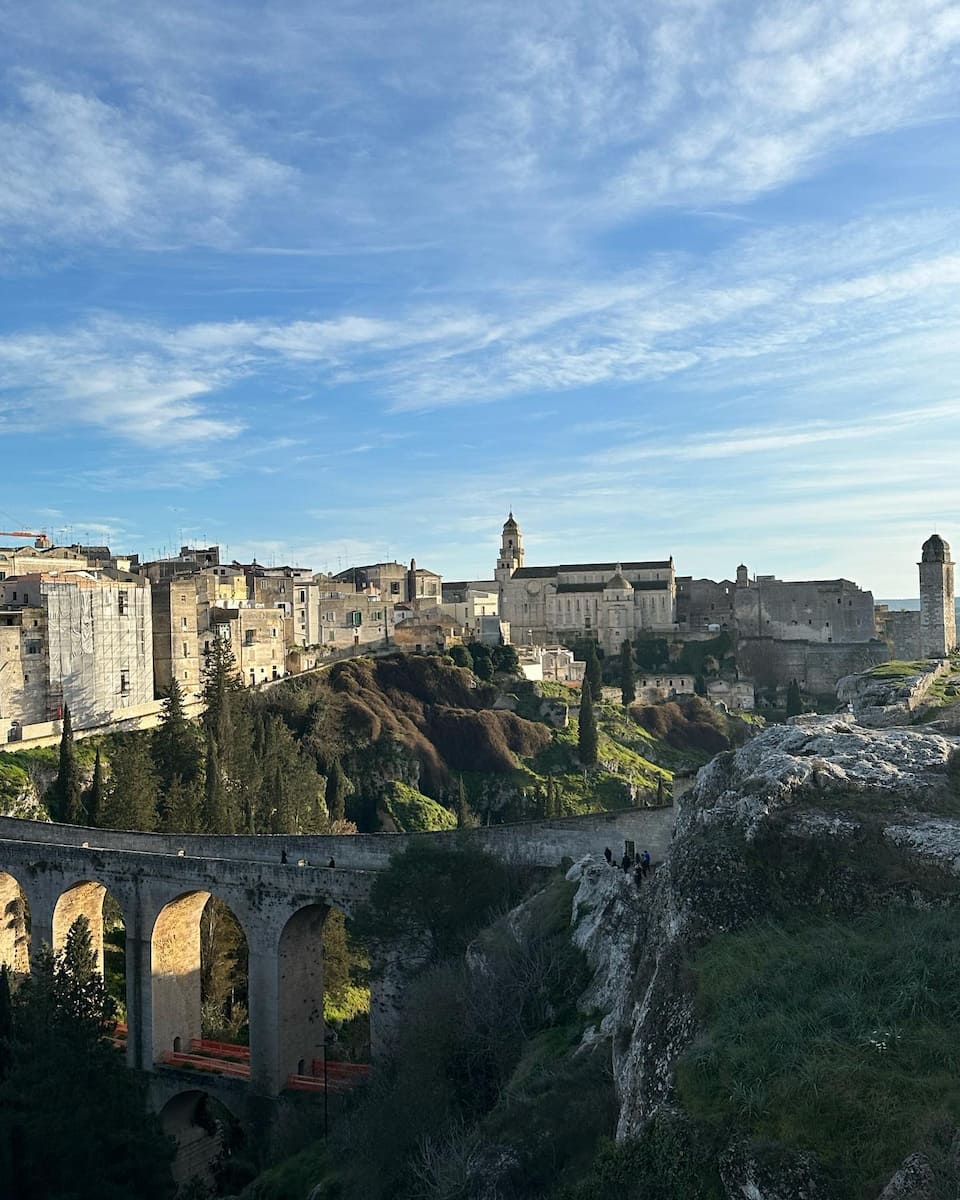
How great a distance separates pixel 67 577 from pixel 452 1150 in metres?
39.8

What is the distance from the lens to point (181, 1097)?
23.2 meters

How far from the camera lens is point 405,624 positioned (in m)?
72.7

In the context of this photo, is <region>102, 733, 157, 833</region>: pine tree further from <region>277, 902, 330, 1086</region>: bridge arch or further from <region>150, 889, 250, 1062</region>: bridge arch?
<region>277, 902, 330, 1086</region>: bridge arch

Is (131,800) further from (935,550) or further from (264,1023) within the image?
(935,550)

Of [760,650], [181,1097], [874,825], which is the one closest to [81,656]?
[181,1097]

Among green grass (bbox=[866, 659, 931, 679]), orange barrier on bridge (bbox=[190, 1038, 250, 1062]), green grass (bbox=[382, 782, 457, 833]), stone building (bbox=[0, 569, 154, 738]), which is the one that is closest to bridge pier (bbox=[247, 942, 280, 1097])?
orange barrier on bridge (bbox=[190, 1038, 250, 1062])

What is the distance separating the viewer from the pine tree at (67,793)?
33812mm

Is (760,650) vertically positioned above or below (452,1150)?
above

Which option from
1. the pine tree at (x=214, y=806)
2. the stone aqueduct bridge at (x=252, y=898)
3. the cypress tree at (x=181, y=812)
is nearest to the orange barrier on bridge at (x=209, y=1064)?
the stone aqueduct bridge at (x=252, y=898)

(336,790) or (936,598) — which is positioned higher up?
(936,598)

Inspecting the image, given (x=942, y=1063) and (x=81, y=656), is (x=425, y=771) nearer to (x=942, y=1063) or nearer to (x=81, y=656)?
(x=81, y=656)

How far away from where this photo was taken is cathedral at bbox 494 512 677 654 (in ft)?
284

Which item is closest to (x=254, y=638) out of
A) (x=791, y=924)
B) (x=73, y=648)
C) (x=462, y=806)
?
(x=73, y=648)

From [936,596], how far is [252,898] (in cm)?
3322
